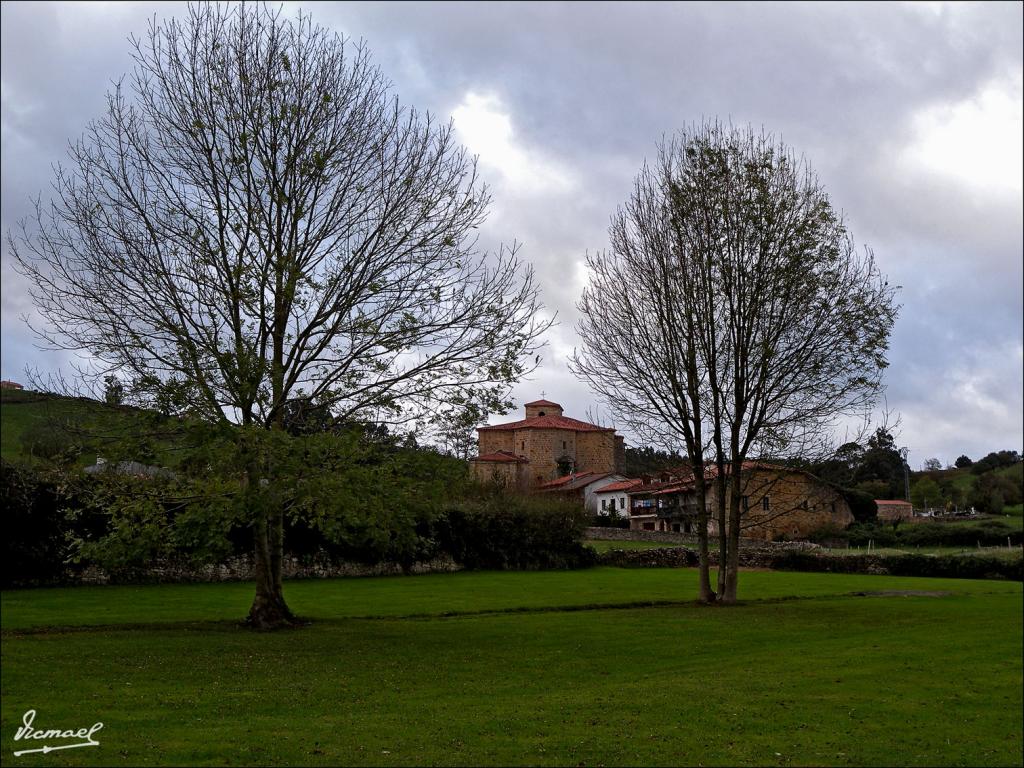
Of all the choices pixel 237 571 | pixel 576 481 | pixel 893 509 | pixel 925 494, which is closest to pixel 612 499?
pixel 576 481

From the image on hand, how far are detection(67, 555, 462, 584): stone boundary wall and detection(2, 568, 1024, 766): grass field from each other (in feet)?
10.3

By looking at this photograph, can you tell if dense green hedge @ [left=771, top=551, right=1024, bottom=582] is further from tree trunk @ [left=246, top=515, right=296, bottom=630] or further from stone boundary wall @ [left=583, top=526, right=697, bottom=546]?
tree trunk @ [left=246, top=515, right=296, bottom=630]

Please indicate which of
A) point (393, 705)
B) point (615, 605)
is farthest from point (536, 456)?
point (393, 705)

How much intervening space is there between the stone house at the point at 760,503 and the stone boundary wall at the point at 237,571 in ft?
34.9

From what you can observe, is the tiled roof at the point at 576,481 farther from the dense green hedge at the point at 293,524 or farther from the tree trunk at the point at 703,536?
the tree trunk at the point at 703,536

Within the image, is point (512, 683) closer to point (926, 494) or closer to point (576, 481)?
point (926, 494)

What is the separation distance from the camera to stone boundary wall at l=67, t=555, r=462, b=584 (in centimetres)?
3031

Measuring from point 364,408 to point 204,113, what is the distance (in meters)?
6.98

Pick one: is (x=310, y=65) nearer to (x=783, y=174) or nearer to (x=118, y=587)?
(x=783, y=174)

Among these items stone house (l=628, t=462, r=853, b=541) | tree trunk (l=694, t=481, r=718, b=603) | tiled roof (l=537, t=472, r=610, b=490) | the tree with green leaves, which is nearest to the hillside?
tree trunk (l=694, t=481, r=718, b=603)

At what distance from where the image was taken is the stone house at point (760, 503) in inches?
1059

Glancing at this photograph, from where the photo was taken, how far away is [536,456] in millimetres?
99750

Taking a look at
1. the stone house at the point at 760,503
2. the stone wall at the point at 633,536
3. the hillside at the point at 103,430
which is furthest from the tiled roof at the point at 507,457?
the hillside at the point at 103,430

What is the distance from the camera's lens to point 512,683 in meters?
14.0
